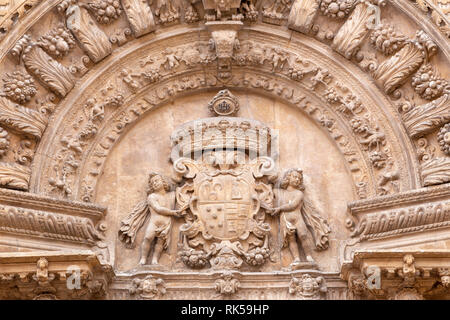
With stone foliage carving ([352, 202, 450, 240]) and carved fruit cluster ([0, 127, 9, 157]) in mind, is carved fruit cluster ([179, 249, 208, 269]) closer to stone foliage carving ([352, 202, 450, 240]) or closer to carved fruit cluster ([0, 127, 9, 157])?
stone foliage carving ([352, 202, 450, 240])

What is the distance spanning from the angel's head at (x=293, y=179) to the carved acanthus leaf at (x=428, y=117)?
1097mm

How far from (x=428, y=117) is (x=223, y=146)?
1.93 meters

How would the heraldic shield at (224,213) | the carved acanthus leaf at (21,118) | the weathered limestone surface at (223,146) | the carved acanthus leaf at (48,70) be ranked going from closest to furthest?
the weathered limestone surface at (223,146), the carved acanthus leaf at (21,118), the heraldic shield at (224,213), the carved acanthus leaf at (48,70)

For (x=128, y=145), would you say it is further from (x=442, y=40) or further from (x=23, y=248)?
(x=442, y=40)

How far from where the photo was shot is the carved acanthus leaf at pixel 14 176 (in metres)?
10.4

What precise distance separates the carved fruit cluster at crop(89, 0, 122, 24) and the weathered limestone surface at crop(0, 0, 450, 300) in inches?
0.5

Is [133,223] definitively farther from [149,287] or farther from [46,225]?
[46,225]

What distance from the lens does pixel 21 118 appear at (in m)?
10.6

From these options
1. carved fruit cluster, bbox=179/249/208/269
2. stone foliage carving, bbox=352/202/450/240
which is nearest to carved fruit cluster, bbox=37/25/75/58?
carved fruit cluster, bbox=179/249/208/269

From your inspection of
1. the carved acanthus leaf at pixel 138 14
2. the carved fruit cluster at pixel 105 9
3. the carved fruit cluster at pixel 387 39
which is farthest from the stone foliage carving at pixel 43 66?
the carved fruit cluster at pixel 387 39

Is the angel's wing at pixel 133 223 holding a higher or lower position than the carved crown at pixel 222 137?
lower

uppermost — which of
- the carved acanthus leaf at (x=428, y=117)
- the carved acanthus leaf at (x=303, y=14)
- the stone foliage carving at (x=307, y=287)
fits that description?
the carved acanthus leaf at (x=303, y=14)

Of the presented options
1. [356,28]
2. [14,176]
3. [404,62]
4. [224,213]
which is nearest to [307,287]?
[224,213]

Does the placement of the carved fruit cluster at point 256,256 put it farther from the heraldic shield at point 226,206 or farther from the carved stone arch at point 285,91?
the carved stone arch at point 285,91
